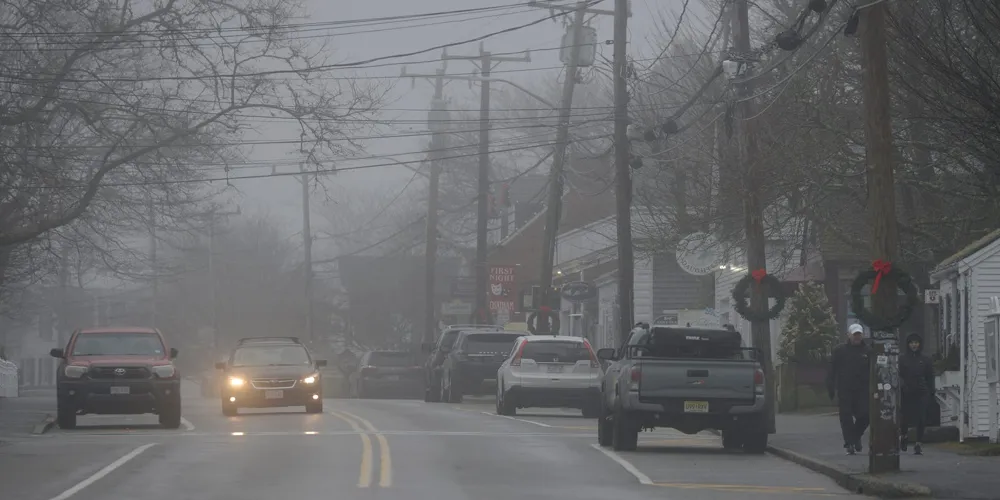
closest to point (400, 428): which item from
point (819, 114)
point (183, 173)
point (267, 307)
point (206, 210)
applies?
point (819, 114)

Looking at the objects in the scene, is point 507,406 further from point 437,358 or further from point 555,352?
point 437,358

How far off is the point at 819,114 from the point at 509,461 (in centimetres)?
972

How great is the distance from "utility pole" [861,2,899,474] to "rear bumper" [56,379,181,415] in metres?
13.6

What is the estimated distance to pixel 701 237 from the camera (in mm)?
33188

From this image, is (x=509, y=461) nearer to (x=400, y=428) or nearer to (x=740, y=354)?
(x=740, y=354)

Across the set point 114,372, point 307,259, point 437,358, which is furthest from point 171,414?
point 307,259

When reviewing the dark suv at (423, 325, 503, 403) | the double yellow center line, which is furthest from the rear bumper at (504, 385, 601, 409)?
the dark suv at (423, 325, 503, 403)

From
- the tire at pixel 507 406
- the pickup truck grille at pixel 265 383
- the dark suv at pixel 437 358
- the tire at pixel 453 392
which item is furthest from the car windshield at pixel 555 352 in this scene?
the dark suv at pixel 437 358

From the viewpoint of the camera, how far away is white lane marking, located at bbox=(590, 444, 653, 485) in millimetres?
18328

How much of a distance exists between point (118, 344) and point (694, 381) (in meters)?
12.1

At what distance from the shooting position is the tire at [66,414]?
28812 millimetres

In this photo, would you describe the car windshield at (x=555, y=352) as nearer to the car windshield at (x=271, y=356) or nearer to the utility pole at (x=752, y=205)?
the car windshield at (x=271, y=356)

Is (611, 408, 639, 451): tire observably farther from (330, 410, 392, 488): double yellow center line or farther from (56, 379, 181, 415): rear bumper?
(56, 379, 181, 415): rear bumper

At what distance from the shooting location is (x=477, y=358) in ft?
129
